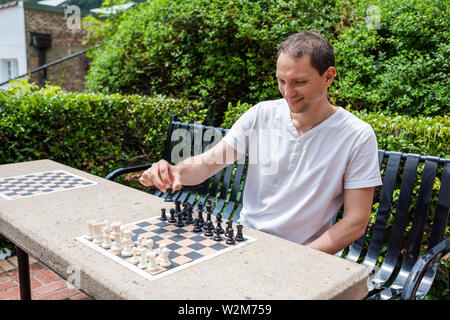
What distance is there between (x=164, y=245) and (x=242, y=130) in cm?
122

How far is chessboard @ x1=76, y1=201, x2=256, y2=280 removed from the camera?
138 centimetres

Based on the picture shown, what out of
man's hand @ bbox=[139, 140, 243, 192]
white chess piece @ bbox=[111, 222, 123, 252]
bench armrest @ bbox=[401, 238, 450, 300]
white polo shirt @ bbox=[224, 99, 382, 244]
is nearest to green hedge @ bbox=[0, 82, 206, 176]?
man's hand @ bbox=[139, 140, 243, 192]

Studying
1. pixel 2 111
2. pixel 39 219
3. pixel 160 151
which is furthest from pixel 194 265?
pixel 160 151

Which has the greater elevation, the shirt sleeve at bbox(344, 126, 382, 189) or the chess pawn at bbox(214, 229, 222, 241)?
the shirt sleeve at bbox(344, 126, 382, 189)

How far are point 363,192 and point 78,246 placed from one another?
1410 mm

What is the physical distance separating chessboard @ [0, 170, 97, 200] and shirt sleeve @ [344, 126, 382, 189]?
1646mm

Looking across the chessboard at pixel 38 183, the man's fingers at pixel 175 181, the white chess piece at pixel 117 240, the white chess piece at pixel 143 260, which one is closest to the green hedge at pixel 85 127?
the chessboard at pixel 38 183

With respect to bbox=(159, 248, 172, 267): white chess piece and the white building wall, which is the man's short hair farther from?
the white building wall

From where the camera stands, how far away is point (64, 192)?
7.59 feet

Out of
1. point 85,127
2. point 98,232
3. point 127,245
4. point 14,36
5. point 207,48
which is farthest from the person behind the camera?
point 14,36

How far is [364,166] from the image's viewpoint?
1986 millimetres

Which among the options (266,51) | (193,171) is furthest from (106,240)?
(266,51)

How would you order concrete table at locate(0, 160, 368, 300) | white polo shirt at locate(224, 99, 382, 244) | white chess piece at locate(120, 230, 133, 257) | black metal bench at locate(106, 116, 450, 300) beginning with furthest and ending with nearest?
1. white polo shirt at locate(224, 99, 382, 244)
2. black metal bench at locate(106, 116, 450, 300)
3. white chess piece at locate(120, 230, 133, 257)
4. concrete table at locate(0, 160, 368, 300)

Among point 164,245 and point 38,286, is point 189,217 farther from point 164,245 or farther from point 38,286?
point 38,286
